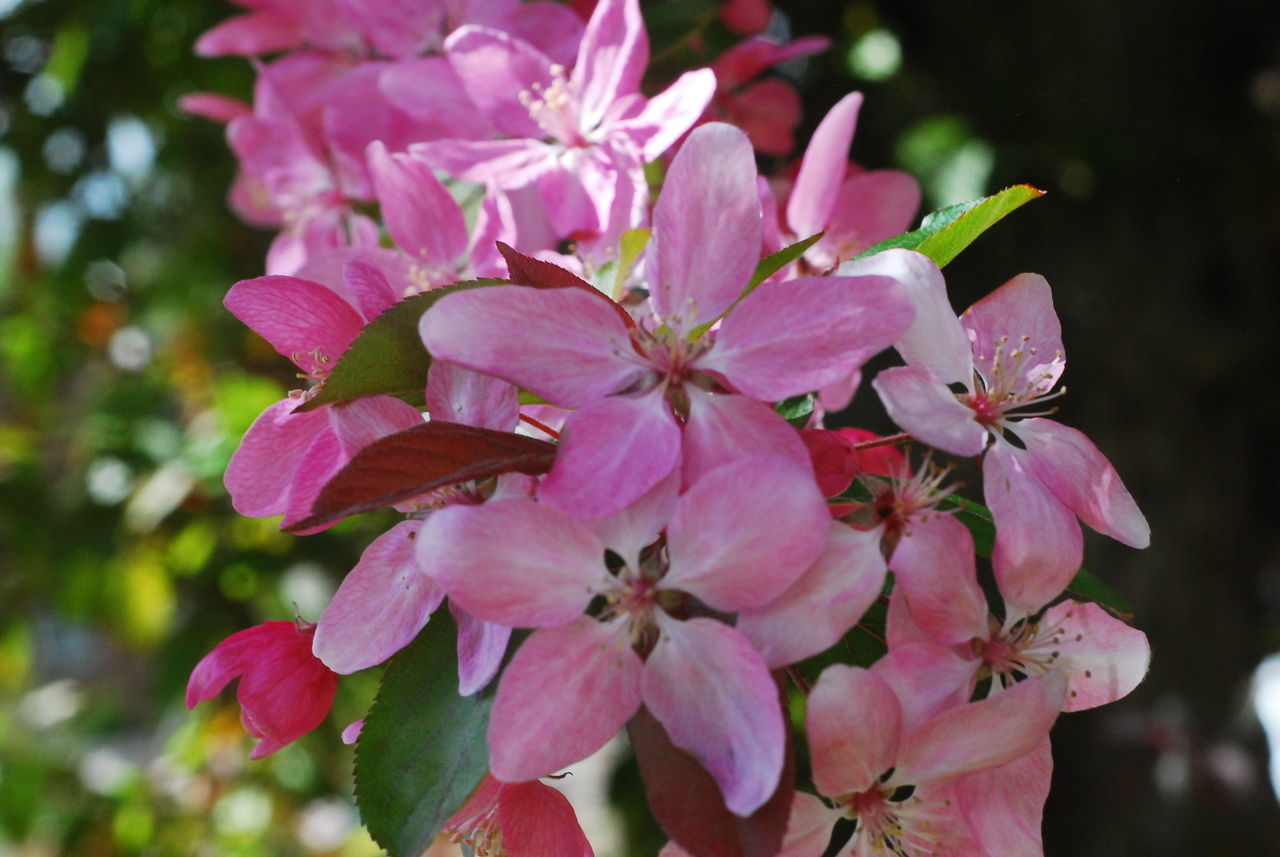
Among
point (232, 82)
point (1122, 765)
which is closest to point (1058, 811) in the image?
point (1122, 765)

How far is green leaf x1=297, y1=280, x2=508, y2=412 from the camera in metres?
0.44

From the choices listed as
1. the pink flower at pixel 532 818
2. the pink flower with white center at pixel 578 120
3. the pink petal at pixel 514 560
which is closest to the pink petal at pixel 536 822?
the pink flower at pixel 532 818

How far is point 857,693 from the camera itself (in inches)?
15.6

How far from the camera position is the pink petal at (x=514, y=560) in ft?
→ 1.29

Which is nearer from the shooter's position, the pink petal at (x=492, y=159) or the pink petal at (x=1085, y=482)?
the pink petal at (x=1085, y=482)

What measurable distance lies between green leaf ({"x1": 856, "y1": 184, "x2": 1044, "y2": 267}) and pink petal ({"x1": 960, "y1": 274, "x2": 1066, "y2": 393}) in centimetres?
4

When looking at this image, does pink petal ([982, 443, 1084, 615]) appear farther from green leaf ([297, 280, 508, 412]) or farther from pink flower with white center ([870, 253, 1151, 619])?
green leaf ([297, 280, 508, 412])

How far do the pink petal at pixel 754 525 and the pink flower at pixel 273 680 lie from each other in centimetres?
21

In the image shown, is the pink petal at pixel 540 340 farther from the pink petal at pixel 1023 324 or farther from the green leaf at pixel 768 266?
the pink petal at pixel 1023 324

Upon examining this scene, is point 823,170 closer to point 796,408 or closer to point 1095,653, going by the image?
point 796,408

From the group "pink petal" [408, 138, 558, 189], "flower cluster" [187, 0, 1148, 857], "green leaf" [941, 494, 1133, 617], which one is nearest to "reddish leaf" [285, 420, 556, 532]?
"flower cluster" [187, 0, 1148, 857]

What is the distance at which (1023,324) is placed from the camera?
0.53 metres

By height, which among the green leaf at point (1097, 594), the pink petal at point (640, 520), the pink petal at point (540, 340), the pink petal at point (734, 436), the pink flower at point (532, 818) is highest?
the pink petal at point (540, 340)

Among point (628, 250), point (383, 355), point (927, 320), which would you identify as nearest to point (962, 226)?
point (927, 320)
